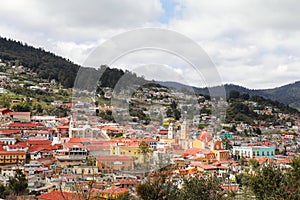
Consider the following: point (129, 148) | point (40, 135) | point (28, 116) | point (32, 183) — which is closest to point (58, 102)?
point (28, 116)

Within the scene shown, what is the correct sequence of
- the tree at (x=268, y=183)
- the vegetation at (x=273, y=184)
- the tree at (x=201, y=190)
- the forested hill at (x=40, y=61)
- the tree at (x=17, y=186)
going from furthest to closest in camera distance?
the forested hill at (x=40, y=61)
the tree at (x=17, y=186)
the tree at (x=268, y=183)
the vegetation at (x=273, y=184)
the tree at (x=201, y=190)

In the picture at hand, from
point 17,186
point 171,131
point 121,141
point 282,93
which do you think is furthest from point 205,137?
point 282,93

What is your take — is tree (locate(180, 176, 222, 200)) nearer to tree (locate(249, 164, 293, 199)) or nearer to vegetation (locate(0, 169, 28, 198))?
tree (locate(249, 164, 293, 199))

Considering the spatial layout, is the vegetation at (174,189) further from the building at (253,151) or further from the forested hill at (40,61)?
the forested hill at (40,61)

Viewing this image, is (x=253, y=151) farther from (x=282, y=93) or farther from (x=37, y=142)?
(x=282, y=93)

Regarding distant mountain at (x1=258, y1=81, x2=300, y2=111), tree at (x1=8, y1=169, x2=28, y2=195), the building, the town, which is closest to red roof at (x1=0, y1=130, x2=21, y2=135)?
the town

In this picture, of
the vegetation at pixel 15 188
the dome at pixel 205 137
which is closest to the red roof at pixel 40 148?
the vegetation at pixel 15 188
